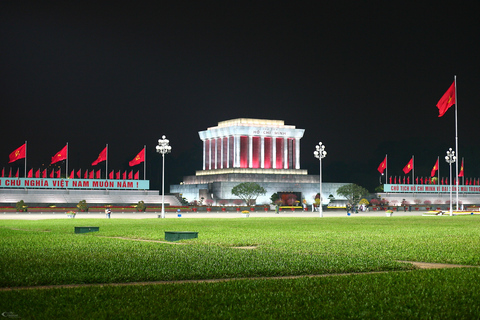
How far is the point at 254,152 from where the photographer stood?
134 m

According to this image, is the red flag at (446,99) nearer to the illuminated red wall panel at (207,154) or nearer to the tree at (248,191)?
the tree at (248,191)

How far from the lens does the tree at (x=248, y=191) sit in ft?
368

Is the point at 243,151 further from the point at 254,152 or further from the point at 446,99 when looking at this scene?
the point at 446,99

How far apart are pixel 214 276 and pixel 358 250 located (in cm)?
A: 756

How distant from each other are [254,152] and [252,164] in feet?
8.93

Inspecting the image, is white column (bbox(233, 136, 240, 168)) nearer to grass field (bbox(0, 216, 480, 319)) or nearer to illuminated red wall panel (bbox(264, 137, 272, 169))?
illuminated red wall panel (bbox(264, 137, 272, 169))

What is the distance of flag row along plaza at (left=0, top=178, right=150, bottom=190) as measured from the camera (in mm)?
104750

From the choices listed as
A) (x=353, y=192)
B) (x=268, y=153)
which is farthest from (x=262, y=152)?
(x=353, y=192)

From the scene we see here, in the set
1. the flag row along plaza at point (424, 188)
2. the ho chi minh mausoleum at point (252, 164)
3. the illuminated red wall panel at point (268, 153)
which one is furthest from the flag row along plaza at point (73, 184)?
the flag row along plaza at point (424, 188)

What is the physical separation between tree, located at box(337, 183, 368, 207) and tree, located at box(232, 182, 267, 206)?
16.2m

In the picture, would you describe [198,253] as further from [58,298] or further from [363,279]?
[58,298]

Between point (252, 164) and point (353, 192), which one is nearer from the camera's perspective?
point (353, 192)

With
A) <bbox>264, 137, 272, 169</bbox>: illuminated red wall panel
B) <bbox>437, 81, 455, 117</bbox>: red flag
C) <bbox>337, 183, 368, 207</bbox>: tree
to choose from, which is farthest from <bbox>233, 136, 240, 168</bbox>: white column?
<bbox>437, 81, 455, 117</bbox>: red flag

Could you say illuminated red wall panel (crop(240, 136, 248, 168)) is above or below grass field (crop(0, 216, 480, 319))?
above
